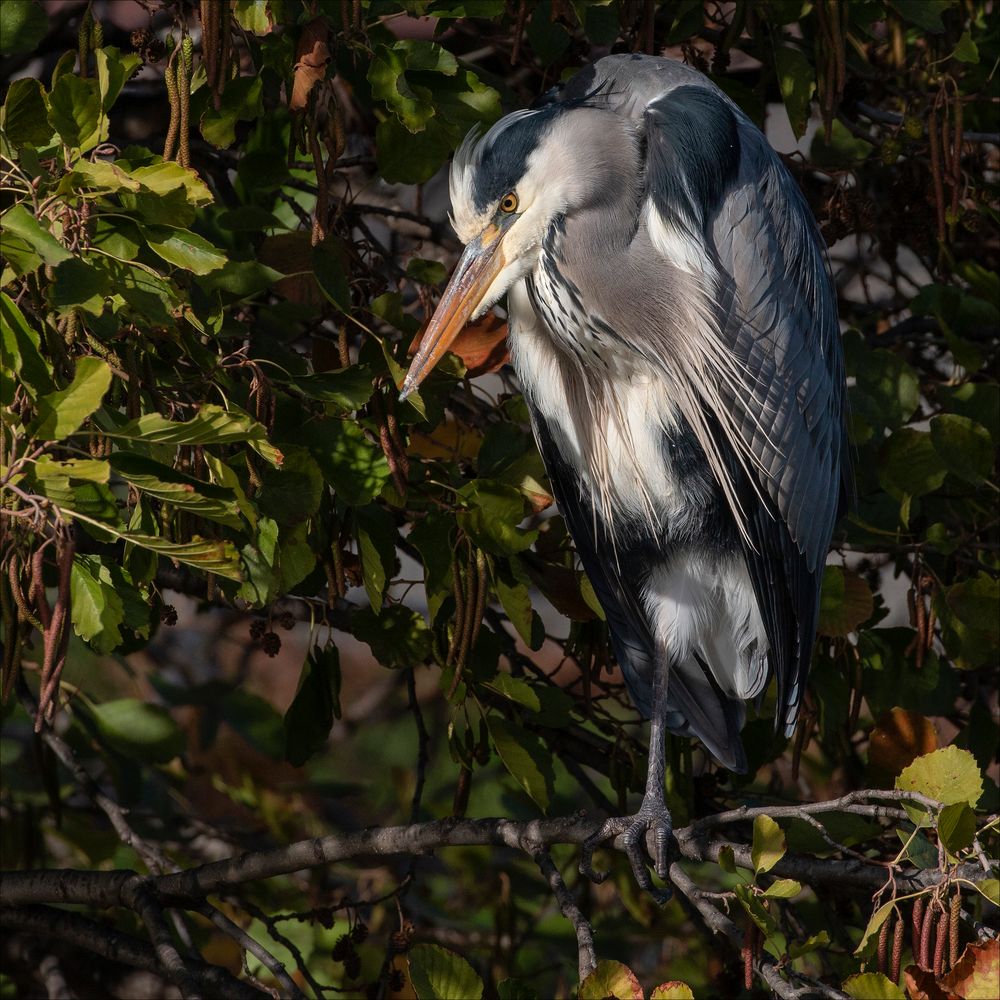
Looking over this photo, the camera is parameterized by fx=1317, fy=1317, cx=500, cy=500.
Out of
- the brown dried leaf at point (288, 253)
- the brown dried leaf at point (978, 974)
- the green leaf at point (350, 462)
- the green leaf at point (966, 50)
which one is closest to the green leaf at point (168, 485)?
the green leaf at point (350, 462)

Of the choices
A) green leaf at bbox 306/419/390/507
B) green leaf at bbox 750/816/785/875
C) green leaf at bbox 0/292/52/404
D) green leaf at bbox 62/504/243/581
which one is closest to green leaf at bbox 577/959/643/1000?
green leaf at bbox 750/816/785/875

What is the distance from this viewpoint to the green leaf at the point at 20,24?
157 cm

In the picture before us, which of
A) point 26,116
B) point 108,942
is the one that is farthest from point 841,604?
point 26,116

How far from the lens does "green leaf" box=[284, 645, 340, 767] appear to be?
5.95 ft

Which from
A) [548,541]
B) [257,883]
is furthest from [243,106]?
[257,883]

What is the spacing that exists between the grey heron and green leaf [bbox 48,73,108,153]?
62cm

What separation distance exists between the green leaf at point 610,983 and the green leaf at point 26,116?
0.91m

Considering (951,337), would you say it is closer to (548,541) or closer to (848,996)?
(548,541)

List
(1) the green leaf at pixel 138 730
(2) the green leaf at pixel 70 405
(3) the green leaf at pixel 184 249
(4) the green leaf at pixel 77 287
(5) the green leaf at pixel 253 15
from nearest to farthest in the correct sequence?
1. (2) the green leaf at pixel 70 405
2. (4) the green leaf at pixel 77 287
3. (3) the green leaf at pixel 184 249
4. (5) the green leaf at pixel 253 15
5. (1) the green leaf at pixel 138 730

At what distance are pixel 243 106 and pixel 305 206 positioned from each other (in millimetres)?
500

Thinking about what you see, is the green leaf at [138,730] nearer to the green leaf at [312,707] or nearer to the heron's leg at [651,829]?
the green leaf at [312,707]

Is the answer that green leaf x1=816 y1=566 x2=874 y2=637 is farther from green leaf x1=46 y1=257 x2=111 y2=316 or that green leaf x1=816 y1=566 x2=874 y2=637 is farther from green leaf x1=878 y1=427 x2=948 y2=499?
green leaf x1=46 y1=257 x2=111 y2=316

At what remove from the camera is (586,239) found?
6.19 feet

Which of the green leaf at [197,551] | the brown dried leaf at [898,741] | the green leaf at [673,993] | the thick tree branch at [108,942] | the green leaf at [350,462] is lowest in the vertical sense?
the thick tree branch at [108,942]
